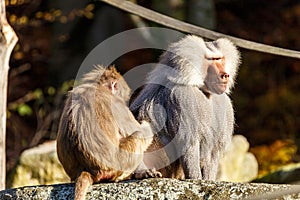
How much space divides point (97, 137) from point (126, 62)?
24.6ft

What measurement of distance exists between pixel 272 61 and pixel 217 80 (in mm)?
6816

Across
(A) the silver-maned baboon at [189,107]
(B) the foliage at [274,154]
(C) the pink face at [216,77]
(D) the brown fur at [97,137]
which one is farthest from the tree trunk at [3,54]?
(B) the foliage at [274,154]

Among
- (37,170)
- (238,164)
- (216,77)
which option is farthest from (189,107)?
(238,164)

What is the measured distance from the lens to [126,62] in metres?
12.9

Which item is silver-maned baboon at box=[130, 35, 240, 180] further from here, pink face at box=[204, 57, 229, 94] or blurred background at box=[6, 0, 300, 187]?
blurred background at box=[6, 0, 300, 187]

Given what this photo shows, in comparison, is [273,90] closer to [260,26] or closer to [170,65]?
[260,26]

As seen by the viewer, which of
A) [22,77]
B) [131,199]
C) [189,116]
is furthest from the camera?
[22,77]

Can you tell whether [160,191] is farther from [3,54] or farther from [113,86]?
[3,54]

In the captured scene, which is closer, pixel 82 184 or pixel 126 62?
pixel 82 184

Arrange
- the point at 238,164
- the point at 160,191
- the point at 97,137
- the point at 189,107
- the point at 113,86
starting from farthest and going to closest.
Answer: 1. the point at 238,164
2. the point at 189,107
3. the point at 113,86
4. the point at 97,137
5. the point at 160,191

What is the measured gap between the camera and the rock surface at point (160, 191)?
5.14 m

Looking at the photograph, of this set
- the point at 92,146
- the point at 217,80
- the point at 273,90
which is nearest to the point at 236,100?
the point at 273,90

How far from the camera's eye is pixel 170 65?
251 inches

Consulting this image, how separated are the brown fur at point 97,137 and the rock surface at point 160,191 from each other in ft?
0.45
